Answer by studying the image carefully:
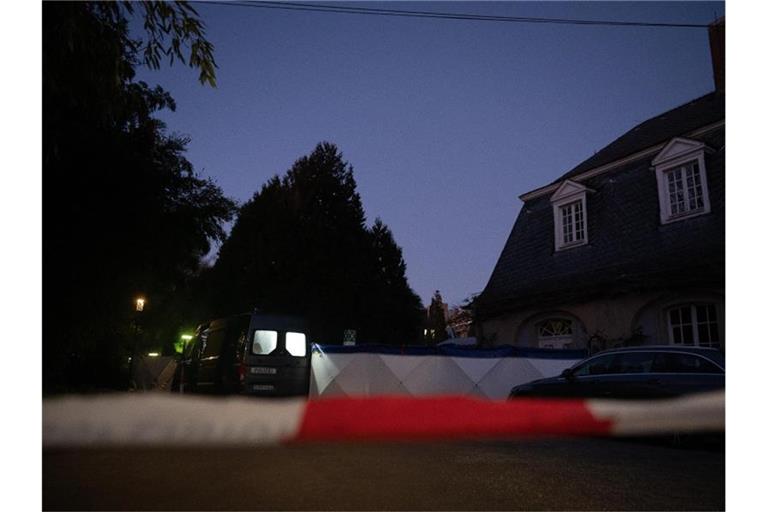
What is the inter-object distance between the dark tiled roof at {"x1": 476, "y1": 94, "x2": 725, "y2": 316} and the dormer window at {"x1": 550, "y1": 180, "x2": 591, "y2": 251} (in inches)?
8.6

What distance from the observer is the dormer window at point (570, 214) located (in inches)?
588

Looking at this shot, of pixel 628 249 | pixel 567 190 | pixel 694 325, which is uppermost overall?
pixel 567 190

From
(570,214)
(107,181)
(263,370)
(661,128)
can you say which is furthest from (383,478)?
(661,128)

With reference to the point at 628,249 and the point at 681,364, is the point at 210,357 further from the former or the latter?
the point at 628,249

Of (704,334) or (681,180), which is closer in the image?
(704,334)

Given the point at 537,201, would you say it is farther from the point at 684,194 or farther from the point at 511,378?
the point at 511,378

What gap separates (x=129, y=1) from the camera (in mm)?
4195

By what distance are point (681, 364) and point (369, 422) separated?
5.17 metres

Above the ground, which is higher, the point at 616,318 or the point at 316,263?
the point at 316,263

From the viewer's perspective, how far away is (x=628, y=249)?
13.4 meters

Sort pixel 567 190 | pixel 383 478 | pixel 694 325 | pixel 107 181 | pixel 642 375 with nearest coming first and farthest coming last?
pixel 383 478 → pixel 107 181 → pixel 642 375 → pixel 694 325 → pixel 567 190
